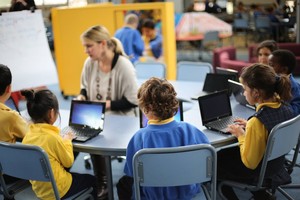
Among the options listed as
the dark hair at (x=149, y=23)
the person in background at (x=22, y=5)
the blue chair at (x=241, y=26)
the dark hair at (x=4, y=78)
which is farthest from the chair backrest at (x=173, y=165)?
the blue chair at (x=241, y=26)

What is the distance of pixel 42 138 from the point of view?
2252 millimetres

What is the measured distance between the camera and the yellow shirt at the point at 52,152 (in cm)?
225

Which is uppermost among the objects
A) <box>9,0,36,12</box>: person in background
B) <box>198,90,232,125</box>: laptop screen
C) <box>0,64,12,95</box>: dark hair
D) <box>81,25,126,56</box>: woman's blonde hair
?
<box>9,0,36,12</box>: person in background

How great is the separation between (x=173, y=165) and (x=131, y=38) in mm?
3986

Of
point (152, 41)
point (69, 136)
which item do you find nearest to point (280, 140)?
point (69, 136)

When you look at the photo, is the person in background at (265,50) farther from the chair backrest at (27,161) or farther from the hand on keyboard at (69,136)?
the chair backrest at (27,161)

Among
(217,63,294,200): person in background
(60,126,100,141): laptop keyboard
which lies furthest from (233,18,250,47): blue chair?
(60,126,100,141): laptop keyboard

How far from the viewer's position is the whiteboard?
364cm

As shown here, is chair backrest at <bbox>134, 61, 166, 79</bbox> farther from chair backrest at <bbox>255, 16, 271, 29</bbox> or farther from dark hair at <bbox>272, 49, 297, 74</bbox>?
chair backrest at <bbox>255, 16, 271, 29</bbox>

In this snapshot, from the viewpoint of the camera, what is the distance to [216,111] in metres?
2.86

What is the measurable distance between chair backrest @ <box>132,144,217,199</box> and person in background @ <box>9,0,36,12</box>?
226 centimetres

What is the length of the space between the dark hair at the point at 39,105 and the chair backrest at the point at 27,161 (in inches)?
9.1

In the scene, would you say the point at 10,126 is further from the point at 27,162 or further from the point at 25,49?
the point at 25,49

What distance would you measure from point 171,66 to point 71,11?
1.77 m
